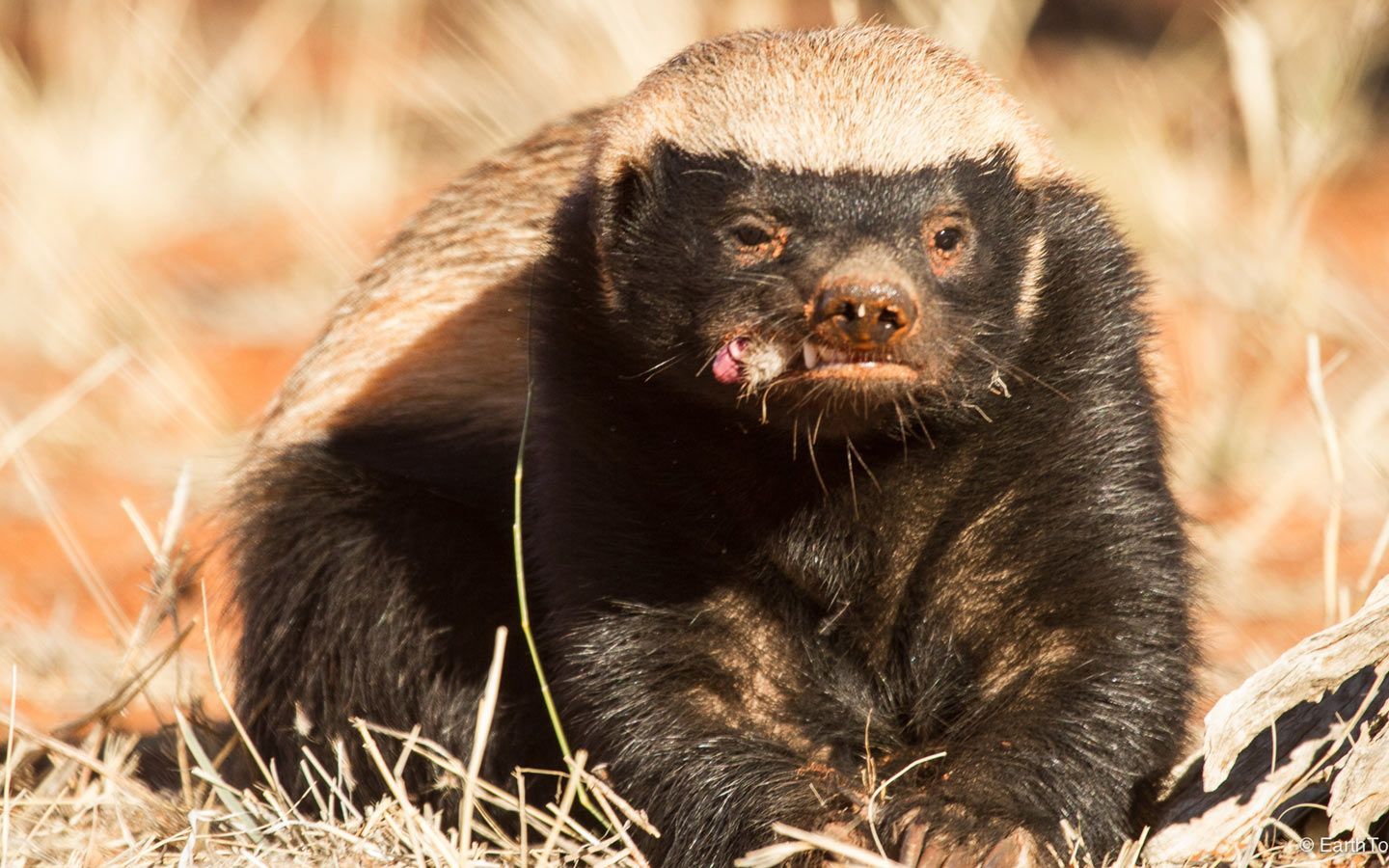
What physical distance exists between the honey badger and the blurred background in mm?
888

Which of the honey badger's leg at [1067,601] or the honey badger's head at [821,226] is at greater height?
the honey badger's head at [821,226]

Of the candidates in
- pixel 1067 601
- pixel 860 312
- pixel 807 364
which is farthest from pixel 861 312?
pixel 1067 601

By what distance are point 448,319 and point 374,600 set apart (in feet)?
2.89

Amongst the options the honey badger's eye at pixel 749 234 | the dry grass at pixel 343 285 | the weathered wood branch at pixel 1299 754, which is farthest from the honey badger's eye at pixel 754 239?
the weathered wood branch at pixel 1299 754

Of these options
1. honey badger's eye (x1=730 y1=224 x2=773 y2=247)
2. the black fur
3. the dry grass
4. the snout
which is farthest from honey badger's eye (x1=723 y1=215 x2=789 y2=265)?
the dry grass

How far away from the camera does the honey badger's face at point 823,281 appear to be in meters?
3.26

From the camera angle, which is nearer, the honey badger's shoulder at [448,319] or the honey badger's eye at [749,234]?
the honey badger's eye at [749,234]

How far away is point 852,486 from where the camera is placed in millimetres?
3789

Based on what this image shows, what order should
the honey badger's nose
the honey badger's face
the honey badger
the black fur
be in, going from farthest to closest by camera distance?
1. the black fur
2. the honey badger
3. the honey badger's face
4. the honey badger's nose

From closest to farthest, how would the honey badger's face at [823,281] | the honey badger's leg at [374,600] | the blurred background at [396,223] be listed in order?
1. the honey badger's face at [823,281]
2. the honey badger's leg at [374,600]
3. the blurred background at [396,223]

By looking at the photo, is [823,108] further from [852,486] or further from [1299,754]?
[1299,754]

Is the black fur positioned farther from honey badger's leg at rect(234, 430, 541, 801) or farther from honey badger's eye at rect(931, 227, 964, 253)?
honey badger's leg at rect(234, 430, 541, 801)

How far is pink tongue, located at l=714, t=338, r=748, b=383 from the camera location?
11.2 ft

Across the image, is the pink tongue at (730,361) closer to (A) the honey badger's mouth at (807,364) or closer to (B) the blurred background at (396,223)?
(A) the honey badger's mouth at (807,364)
